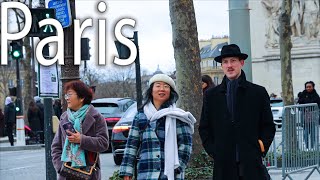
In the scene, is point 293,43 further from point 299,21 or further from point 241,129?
point 241,129

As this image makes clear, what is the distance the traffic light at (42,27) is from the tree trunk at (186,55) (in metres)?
2.75

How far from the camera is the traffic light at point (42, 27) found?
1177cm

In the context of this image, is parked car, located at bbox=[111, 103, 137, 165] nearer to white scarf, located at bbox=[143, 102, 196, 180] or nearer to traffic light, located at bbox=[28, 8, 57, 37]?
traffic light, located at bbox=[28, 8, 57, 37]

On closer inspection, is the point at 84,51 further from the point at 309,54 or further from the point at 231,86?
the point at 309,54

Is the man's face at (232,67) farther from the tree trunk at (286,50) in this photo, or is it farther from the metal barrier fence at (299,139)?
the tree trunk at (286,50)

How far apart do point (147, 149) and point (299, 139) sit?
508cm

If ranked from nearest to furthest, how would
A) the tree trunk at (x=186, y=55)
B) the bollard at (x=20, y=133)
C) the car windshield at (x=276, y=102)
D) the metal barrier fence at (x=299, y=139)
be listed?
1. the metal barrier fence at (x=299, y=139)
2. the tree trunk at (x=186, y=55)
3. the bollard at (x=20, y=133)
4. the car windshield at (x=276, y=102)

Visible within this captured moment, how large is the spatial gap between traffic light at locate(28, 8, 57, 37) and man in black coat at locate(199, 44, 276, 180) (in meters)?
4.21

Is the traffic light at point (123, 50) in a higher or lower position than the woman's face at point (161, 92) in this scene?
higher

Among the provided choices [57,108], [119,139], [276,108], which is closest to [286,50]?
[119,139]

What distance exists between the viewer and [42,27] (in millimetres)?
11781

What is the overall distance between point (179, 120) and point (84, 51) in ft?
18.5

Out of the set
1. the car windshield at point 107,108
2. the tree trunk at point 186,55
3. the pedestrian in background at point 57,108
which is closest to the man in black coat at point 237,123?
the tree trunk at point 186,55

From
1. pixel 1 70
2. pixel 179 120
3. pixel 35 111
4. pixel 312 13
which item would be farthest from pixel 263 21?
pixel 1 70
